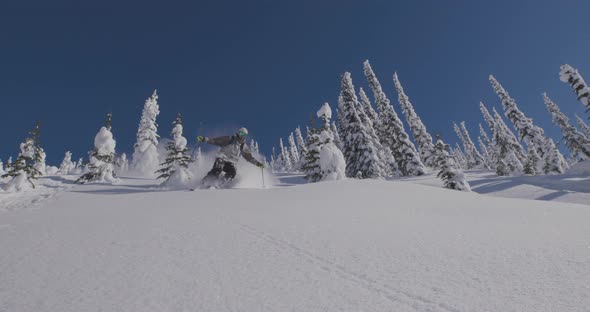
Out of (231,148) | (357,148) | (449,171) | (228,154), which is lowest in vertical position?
(449,171)

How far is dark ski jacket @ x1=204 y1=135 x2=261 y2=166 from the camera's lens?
11.0 meters

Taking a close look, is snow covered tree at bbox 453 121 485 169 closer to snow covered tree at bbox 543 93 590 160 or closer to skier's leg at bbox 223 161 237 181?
snow covered tree at bbox 543 93 590 160

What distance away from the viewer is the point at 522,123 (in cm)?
3453

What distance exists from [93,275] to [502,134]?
192ft

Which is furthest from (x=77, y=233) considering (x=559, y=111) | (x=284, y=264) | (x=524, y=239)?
(x=559, y=111)

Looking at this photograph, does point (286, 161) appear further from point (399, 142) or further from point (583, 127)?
point (583, 127)

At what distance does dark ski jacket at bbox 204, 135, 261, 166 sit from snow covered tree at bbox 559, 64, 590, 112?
3047cm

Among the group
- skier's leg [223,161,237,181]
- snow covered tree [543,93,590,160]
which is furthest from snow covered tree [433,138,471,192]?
snow covered tree [543,93,590,160]

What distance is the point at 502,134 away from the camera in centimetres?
4838

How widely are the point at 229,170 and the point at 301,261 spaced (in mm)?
8747

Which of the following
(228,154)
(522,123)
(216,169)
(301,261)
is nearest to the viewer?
(301,261)

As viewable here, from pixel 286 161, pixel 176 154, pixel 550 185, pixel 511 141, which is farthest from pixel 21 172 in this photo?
pixel 286 161

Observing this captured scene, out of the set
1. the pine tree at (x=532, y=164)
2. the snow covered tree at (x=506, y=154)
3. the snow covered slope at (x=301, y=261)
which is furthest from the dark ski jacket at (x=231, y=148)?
the pine tree at (x=532, y=164)

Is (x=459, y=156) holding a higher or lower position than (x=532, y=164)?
higher
